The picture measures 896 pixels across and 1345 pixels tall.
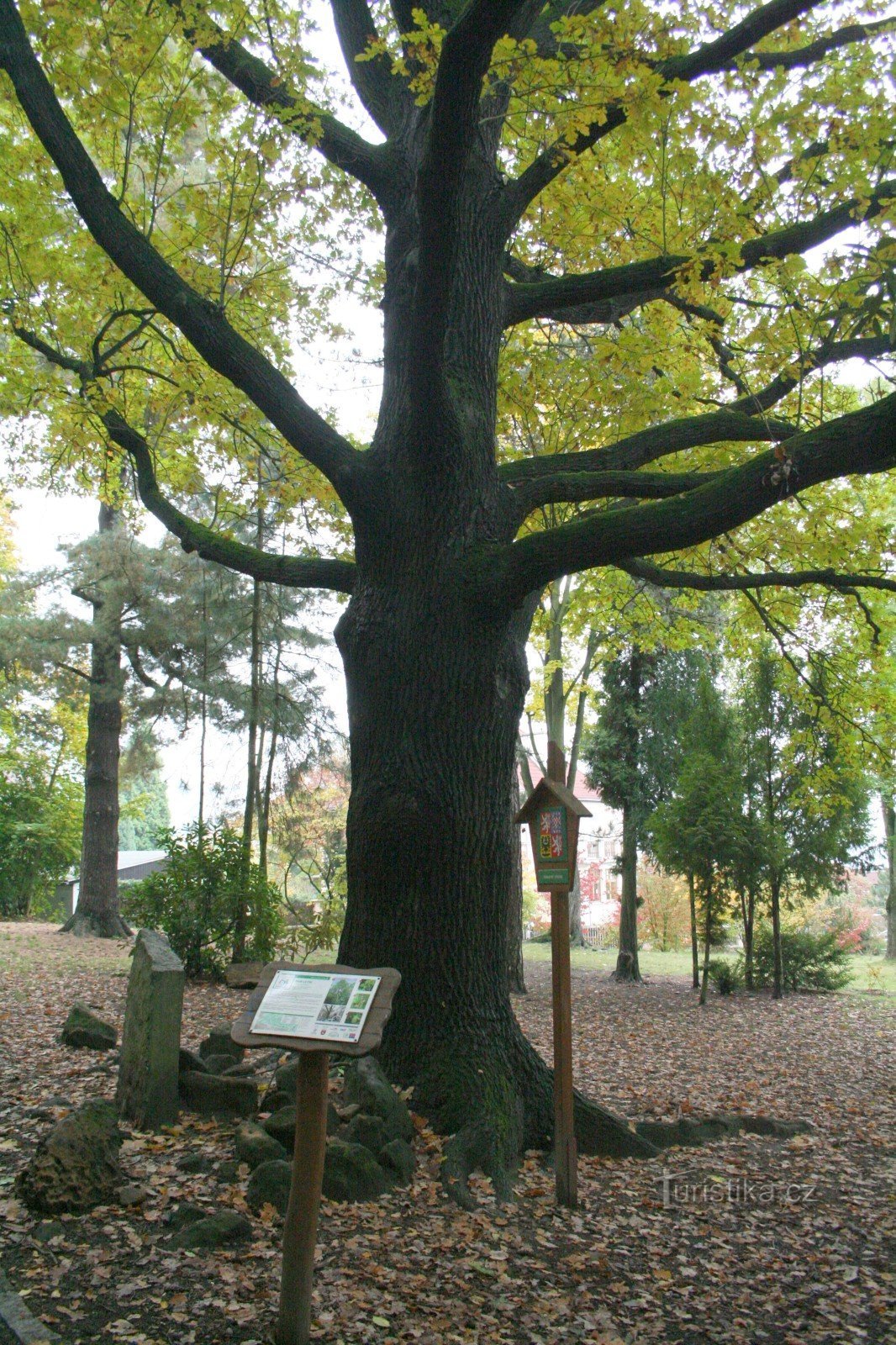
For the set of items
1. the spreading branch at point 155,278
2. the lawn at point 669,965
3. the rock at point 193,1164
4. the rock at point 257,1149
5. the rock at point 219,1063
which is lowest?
the lawn at point 669,965

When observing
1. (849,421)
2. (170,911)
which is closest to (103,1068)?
(170,911)

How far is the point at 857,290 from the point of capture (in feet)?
21.4

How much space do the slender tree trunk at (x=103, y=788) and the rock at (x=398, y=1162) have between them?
12.6m

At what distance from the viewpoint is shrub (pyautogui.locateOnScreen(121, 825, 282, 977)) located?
10430mm

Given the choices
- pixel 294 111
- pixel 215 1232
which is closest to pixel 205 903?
pixel 215 1232

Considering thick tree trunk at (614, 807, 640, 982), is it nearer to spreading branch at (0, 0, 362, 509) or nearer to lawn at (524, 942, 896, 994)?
lawn at (524, 942, 896, 994)

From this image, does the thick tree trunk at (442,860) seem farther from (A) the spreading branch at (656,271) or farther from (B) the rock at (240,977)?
(B) the rock at (240,977)

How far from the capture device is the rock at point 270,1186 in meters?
4.18

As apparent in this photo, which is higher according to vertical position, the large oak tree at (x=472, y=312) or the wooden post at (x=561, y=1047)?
the large oak tree at (x=472, y=312)

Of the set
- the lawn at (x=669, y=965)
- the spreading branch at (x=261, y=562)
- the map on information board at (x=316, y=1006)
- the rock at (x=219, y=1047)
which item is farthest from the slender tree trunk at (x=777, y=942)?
the map on information board at (x=316, y=1006)

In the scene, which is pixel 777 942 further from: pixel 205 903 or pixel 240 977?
pixel 205 903

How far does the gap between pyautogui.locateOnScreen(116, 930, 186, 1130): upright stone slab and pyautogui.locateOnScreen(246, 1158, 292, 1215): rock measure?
92cm

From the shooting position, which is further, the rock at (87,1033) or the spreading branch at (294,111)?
the rock at (87,1033)

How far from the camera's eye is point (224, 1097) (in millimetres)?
5191
